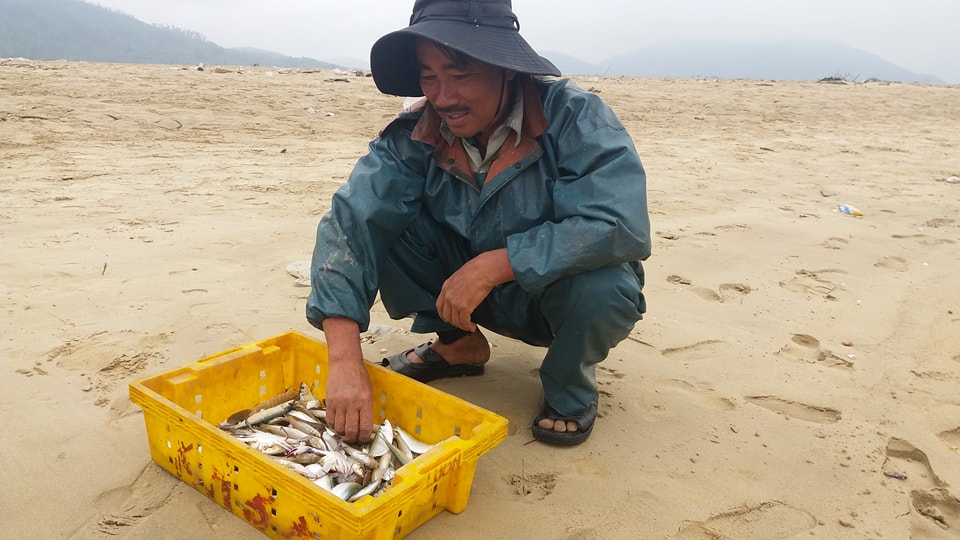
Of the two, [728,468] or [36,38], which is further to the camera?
[36,38]

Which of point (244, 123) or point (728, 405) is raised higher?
point (244, 123)

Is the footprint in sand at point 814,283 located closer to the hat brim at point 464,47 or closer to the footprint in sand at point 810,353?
the footprint in sand at point 810,353

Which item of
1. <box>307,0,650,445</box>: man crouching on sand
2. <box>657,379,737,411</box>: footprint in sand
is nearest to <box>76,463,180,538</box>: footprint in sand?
<box>307,0,650,445</box>: man crouching on sand

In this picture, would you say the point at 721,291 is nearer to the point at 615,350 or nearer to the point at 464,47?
the point at 615,350

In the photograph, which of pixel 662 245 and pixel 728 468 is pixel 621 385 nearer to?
pixel 728 468

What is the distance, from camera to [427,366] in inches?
107

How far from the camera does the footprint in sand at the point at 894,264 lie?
4.33m

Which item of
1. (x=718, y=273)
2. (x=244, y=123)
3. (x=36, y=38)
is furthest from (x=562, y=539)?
(x=36, y=38)

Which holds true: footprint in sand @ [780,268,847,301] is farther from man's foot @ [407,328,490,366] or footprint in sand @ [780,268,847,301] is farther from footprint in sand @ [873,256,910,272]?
man's foot @ [407,328,490,366]

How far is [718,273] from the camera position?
13.3 feet

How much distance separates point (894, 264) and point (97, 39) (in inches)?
3785

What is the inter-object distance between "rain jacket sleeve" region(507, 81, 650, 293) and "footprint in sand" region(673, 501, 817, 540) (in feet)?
2.55

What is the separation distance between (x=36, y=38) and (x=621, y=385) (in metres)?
86.4

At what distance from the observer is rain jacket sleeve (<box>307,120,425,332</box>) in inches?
84.2
